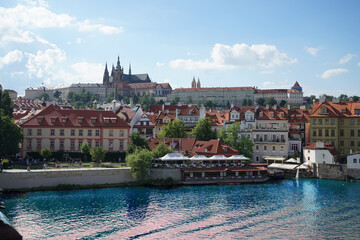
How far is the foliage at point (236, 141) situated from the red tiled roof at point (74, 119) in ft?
58.3

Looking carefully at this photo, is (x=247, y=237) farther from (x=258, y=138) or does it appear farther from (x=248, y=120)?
(x=248, y=120)

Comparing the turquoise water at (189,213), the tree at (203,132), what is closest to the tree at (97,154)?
the turquoise water at (189,213)

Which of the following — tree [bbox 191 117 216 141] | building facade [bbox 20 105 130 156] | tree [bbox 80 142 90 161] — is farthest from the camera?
tree [bbox 191 117 216 141]

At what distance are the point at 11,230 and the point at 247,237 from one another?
18.9 meters

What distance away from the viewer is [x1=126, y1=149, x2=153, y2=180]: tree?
5516cm

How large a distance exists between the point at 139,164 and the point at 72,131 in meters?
16.9

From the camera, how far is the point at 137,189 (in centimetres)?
5288

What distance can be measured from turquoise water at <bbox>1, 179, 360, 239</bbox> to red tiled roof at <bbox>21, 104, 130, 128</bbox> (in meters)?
18.2

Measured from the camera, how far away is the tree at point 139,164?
55156 mm

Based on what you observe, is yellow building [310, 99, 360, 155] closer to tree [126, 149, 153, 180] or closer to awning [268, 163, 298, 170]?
awning [268, 163, 298, 170]

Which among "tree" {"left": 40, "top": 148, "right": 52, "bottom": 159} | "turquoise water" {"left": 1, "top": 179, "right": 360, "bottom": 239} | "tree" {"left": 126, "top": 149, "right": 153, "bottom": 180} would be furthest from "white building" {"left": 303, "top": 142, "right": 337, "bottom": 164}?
"tree" {"left": 40, "top": 148, "right": 52, "bottom": 159}

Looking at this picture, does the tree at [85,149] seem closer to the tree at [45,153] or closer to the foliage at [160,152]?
the tree at [45,153]

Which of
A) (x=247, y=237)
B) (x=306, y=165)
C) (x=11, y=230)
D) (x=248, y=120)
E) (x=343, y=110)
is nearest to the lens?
(x=11, y=230)

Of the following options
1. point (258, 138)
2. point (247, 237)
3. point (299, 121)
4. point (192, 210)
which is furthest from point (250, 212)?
point (299, 121)
